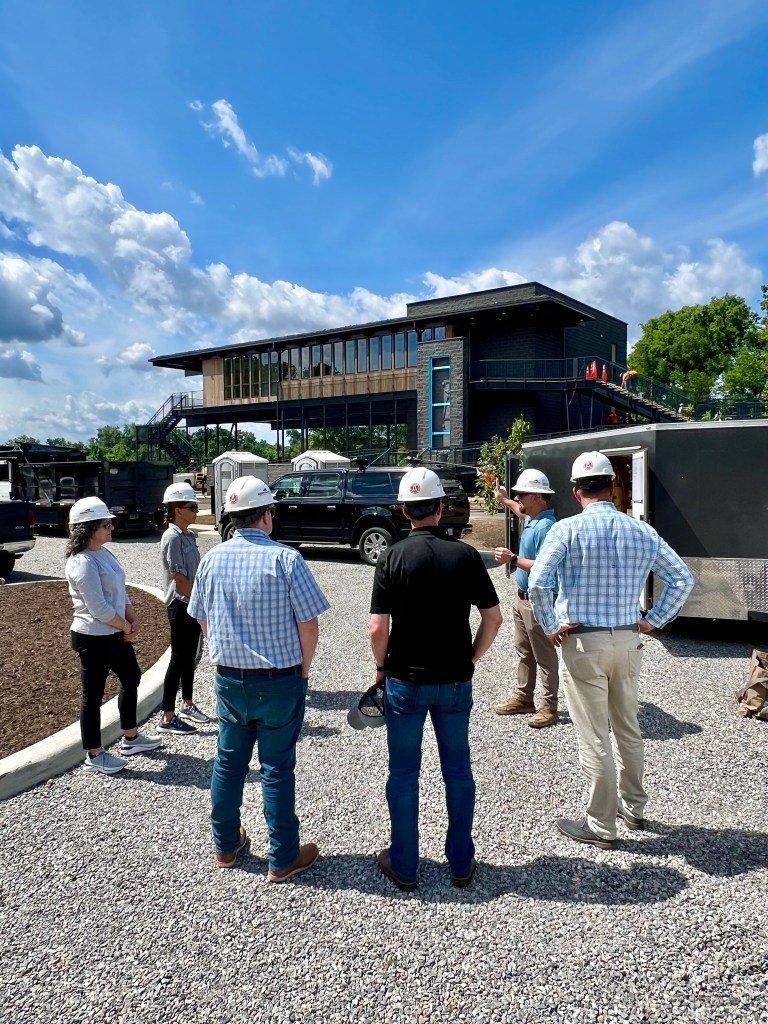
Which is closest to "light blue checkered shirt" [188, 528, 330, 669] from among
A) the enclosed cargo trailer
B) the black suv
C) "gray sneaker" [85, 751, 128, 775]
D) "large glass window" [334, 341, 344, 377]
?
"gray sneaker" [85, 751, 128, 775]

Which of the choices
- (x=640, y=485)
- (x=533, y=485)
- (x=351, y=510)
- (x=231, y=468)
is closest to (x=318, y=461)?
(x=231, y=468)

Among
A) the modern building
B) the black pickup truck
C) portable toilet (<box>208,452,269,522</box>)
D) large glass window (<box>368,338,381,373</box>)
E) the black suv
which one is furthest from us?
large glass window (<box>368,338,381,373</box>)

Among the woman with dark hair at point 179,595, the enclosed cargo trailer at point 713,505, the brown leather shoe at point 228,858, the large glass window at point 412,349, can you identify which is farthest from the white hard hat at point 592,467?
the large glass window at point 412,349

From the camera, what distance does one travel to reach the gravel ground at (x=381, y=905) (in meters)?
2.29

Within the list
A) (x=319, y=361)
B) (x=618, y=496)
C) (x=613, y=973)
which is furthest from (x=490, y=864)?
(x=319, y=361)

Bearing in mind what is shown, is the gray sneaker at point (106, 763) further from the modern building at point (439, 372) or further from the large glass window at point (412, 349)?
the large glass window at point (412, 349)

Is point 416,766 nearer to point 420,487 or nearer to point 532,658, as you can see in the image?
point 420,487

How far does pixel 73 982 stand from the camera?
239 centimetres

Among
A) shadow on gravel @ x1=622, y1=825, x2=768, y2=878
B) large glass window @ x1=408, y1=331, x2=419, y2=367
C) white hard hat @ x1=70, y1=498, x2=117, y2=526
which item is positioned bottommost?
shadow on gravel @ x1=622, y1=825, x2=768, y2=878

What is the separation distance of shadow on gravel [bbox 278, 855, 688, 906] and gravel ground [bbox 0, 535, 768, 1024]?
0.03 ft

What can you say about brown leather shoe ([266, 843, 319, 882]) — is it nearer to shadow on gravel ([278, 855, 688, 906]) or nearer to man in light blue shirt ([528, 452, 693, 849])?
shadow on gravel ([278, 855, 688, 906])

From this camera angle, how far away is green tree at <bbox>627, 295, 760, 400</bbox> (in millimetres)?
41594

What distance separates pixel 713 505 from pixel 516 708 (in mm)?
3476

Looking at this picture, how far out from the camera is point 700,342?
138ft
